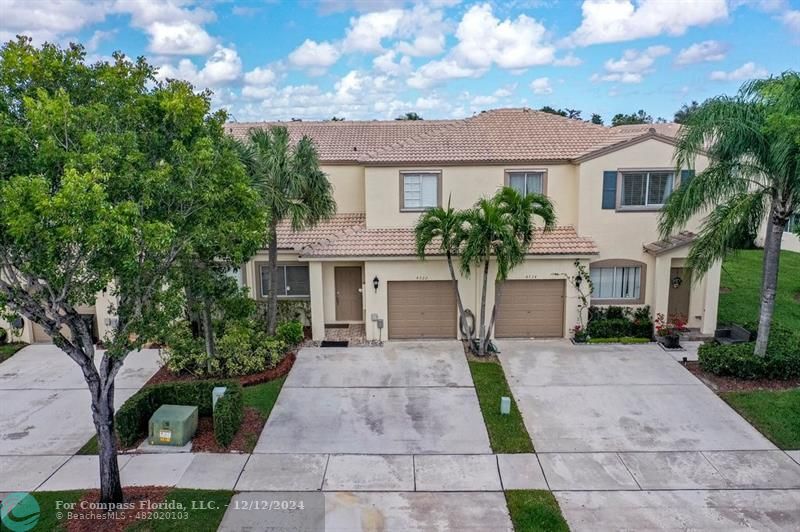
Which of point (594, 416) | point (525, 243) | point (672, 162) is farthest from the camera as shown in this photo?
point (672, 162)

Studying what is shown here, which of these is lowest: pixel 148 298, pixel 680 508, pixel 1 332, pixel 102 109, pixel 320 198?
pixel 680 508

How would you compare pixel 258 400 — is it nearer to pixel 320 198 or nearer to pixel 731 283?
pixel 320 198

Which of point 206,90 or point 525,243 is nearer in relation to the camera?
point 206,90

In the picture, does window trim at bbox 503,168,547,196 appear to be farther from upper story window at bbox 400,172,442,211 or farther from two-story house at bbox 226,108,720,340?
upper story window at bbox 400,172,442,211

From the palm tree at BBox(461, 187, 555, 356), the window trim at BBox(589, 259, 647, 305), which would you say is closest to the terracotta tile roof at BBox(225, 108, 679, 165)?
the palm tree at BBox(461, 187, 555, 356)

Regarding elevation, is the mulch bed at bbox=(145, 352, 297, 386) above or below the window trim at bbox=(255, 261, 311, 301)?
below

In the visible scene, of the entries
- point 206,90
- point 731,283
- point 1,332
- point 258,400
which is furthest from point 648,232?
point 1,332

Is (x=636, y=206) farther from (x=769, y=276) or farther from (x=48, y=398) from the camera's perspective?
(x=48, y=398)
